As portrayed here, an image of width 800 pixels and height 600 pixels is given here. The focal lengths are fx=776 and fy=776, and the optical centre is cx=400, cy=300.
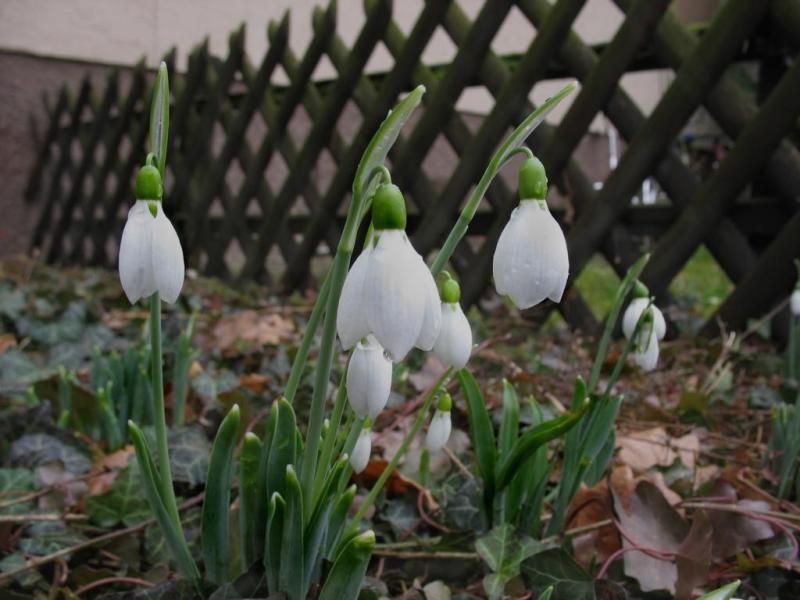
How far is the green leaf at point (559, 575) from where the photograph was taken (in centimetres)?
75

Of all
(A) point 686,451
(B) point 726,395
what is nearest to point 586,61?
(B) point 726,395

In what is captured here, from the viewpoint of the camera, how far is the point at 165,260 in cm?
55

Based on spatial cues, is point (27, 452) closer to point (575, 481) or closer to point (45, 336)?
point (575, 481)

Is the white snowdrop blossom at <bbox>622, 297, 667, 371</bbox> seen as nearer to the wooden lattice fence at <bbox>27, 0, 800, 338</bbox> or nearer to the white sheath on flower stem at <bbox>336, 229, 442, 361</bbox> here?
the white sheath on flower stem at <bbox>336, 229, 442, 361</bbox>

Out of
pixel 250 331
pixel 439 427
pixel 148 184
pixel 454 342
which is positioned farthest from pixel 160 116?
pixel 250 331

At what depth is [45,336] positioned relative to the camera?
200 cm

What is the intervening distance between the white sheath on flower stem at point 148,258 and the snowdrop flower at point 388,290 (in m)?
0.14

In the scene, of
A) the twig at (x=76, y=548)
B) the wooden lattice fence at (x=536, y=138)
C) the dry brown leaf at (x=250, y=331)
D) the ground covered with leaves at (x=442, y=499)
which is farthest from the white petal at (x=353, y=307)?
the wooden lattice fence at (x=536, y=138)

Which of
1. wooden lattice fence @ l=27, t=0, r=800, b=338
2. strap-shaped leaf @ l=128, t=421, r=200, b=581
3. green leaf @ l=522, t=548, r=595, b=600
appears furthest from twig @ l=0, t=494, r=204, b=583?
wooden lattice fence @ l=27, t=0, r=800, b=338

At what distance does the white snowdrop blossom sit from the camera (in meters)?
0.90

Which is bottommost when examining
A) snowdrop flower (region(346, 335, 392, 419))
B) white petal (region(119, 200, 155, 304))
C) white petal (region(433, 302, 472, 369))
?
snowdrop flower (region(346, 335, 392, 419))

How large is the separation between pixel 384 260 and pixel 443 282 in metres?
0.23

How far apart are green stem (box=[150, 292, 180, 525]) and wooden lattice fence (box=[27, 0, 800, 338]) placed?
1804 millimetres

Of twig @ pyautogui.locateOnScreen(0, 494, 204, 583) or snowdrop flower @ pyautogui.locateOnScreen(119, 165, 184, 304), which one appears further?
twig @ pyautogui.locateOnScreen(0, 494, 204, 583)
